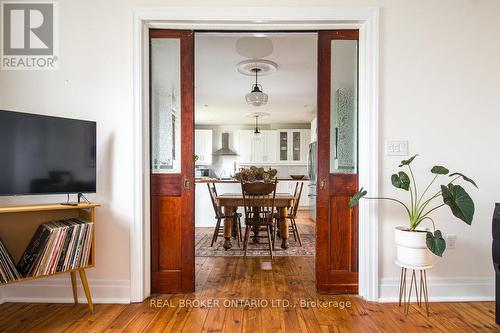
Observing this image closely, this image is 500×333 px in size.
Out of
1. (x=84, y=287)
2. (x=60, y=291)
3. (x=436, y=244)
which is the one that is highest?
(x=436, y=244)

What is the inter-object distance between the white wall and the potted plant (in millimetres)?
135

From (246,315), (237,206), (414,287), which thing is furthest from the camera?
(237,206)

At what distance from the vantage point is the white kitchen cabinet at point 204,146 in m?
8.40

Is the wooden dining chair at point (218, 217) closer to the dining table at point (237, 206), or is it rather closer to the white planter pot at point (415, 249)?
the dining table at point (237, 206)

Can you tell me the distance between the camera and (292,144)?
27.5 feet

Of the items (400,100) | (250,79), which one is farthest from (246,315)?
(250,79)

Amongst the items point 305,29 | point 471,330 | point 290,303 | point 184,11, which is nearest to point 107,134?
point 184,11

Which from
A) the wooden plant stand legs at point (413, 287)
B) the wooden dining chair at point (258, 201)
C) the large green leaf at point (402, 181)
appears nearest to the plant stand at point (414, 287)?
the wooden plant stand legs at point (413, 287)

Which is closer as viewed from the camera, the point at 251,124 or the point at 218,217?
the point at 218,217

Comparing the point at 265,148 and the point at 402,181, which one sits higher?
the point at 265,148

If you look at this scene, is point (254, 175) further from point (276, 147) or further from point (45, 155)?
point (276, 147)

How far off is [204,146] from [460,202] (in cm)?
723

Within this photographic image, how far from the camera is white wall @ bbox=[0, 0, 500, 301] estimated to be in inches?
90.0

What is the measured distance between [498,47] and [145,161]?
3119 mm
